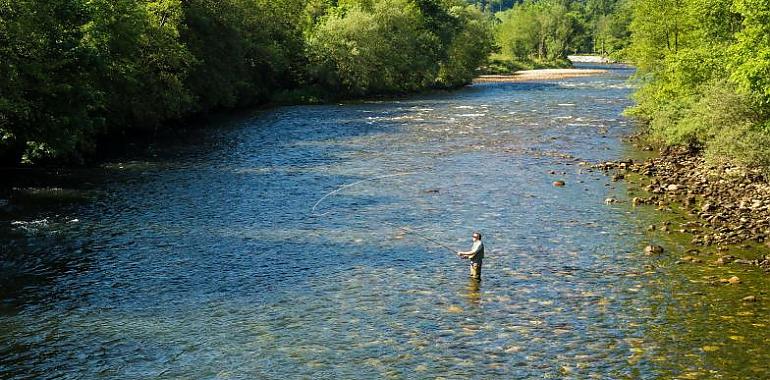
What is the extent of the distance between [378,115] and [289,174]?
32408 mm

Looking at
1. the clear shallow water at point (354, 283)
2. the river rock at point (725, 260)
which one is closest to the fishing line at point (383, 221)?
the clear shallow water at point (354, 283)

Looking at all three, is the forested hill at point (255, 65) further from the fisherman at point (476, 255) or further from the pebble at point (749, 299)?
the fisherman at point (476, 255)

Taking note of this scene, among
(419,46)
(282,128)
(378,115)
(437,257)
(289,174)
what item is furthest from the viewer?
(419,46)

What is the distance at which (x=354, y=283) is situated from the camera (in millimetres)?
24188

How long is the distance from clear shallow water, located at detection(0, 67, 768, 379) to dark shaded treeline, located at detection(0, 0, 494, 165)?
4.84m

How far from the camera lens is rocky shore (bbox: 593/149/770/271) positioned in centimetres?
2775

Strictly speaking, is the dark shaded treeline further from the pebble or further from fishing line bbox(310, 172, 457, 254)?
the pebble

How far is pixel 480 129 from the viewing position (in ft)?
197

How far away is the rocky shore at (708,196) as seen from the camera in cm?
2775

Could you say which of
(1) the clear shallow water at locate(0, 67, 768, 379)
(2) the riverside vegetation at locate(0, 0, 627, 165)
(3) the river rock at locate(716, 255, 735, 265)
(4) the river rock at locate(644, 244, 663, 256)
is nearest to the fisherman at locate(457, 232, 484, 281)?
(1) the clear shallow water at locate(0, 67, 768, 379)

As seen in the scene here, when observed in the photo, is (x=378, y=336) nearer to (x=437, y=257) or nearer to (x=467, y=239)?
(x=437, y=257)

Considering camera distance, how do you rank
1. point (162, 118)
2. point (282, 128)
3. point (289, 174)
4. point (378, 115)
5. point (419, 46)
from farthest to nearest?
point (419, 46), point (378, 115), point (282, 128), point (162, 118), point (289, 174)

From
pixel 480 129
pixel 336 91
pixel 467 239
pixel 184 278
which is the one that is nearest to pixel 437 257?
pixel 467 239

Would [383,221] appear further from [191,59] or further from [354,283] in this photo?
[191,59]
